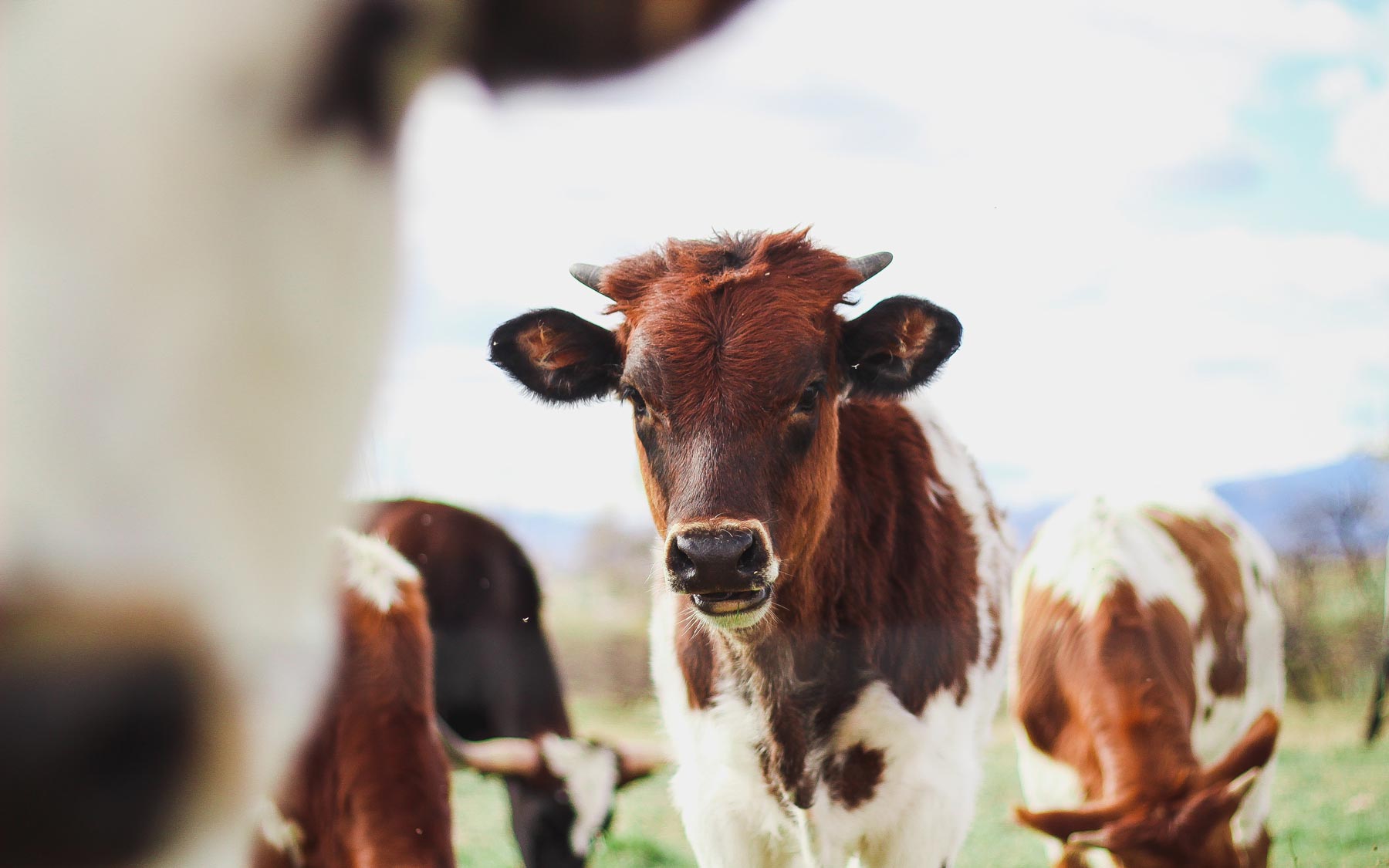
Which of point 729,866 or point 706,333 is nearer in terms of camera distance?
point 706,333

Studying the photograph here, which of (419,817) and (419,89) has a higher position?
(419,89)

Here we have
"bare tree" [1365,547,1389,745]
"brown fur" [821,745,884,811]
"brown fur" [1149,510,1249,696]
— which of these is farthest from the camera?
"bare tree" [1365,547,1389,745]

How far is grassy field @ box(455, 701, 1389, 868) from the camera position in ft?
16.3

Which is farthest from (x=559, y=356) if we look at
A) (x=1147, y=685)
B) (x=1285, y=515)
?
(x=1285, y=515)

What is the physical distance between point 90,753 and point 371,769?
8.57 ft

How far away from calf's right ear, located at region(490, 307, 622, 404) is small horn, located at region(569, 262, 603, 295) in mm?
109

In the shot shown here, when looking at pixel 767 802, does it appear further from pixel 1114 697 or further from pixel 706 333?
pixel 1114 697

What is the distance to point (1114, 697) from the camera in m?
3.47

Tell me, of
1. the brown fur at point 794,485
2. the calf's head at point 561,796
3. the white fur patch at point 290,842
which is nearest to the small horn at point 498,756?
the calf's head at point 561,796

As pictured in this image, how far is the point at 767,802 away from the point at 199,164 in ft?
8.13

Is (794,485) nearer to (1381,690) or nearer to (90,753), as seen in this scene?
(90,753)

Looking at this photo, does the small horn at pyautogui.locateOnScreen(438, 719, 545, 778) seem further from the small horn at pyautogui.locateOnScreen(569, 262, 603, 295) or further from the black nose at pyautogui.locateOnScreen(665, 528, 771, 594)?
the black nose at pyautogui.locateOnScreen(665, 528, 771, 594)

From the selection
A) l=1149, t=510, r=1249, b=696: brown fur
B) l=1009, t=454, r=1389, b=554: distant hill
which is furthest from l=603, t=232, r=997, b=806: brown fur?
l=1009, t=454, r=1389, b=554: distant hill

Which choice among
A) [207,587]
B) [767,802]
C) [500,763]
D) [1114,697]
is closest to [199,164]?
[207,587]
